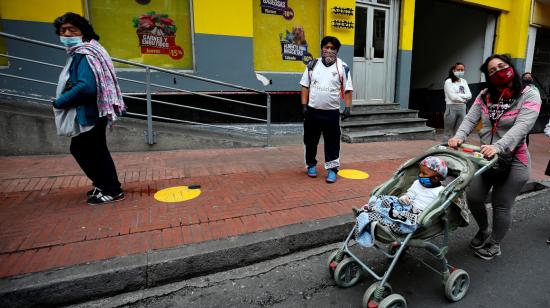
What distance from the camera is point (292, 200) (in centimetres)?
413

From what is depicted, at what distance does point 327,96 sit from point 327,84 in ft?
0.54

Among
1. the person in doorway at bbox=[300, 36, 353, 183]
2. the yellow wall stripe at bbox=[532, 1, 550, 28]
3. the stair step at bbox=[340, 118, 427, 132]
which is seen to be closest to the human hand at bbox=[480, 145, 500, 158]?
the person in doorway at bbox=[300, 36, 353, 183]

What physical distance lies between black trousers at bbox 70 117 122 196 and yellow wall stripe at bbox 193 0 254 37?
420cm

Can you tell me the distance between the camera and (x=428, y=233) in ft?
8.44

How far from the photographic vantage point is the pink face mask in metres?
2.93

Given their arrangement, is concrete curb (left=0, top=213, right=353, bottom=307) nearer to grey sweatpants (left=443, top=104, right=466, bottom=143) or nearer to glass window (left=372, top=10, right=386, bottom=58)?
grey sweatpants (left=443, top=104, right=466, bottom=143)

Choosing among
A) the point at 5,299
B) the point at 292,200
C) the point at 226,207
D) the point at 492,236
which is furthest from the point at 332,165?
the point at 5,299

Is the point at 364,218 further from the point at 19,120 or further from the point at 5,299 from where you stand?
the point at 19,120

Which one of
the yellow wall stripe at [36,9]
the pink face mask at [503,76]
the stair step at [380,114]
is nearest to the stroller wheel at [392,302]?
the pink face mask at [503,76]

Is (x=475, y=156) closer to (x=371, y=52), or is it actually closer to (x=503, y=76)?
(x=503, y=76)

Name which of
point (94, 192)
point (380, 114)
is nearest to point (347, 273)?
point (94, 192)

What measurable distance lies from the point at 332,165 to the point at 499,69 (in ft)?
7.94

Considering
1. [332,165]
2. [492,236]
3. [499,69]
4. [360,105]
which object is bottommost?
[492,236]

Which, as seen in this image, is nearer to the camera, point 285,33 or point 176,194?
point 176,194
